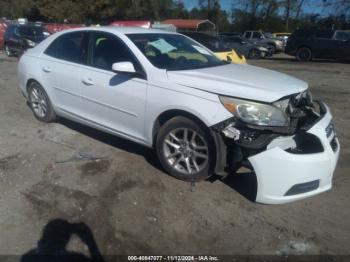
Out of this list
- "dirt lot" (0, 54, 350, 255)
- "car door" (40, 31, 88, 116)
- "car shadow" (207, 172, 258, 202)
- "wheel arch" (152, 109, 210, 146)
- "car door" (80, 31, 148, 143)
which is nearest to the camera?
"dirt lot" (0, 54, 350, 255)

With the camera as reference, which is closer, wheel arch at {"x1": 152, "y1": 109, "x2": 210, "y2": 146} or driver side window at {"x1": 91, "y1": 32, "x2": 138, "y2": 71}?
wheel arch at {"x1": 152, "y1": 109, "x2": 210, "y2": 146}

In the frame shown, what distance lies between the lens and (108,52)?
5.01 meters

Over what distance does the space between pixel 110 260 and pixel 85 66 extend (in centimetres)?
283

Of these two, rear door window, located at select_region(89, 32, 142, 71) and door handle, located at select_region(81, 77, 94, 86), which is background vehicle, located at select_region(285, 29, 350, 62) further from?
door handle, located at select_region(81, 77, 94, 86)

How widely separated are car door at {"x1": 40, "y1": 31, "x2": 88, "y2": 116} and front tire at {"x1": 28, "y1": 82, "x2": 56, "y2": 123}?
0.84 feet

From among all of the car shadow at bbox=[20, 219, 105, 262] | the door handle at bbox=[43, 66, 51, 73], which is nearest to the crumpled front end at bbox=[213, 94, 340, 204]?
the car shadow at bbox=[20, 219, 105, 262]

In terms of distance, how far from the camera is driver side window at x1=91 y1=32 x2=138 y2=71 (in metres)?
4.79

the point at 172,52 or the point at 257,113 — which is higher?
the point at 172,52

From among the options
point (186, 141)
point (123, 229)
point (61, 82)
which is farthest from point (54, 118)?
point (123, 229)

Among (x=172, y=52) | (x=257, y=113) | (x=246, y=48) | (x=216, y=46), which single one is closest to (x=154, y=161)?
(x=172, y=52)

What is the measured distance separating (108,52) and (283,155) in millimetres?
2593

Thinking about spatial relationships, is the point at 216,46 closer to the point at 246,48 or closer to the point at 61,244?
the point at 61,244

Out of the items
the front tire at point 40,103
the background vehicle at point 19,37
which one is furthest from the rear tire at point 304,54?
the front tire at point 40,103

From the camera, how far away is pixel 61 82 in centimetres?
557
